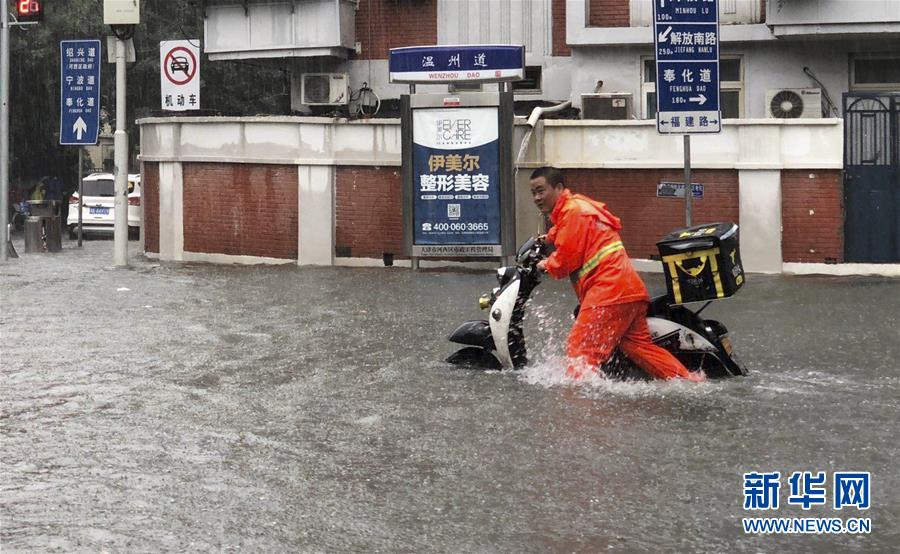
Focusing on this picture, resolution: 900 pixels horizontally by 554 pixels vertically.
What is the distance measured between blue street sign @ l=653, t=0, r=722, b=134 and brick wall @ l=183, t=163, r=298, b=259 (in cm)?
868

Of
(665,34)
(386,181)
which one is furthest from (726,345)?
(386,181)

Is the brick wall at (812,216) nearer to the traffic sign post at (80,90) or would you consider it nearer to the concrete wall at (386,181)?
the concrete wall at (386,181)

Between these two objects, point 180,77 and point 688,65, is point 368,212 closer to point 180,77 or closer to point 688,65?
point 180,77

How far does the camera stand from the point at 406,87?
2592 centimetres

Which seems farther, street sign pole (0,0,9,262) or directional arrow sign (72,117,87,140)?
directional arrow sign (72,117,87,140)

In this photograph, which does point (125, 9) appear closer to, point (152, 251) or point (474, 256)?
point (152, 251)

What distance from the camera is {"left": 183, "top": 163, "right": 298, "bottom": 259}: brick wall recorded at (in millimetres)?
21797

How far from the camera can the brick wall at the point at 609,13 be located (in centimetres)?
2344

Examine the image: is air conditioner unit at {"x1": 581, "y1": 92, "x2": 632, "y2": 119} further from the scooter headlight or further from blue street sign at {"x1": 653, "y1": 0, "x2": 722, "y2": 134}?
the scooter headlight

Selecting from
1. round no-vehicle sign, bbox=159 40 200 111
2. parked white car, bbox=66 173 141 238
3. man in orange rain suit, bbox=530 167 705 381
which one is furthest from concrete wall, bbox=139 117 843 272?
parked white car, bbox=66 173 141 238

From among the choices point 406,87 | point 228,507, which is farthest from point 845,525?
point 406,87

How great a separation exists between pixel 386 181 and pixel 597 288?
442 inches

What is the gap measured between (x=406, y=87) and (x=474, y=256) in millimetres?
6390

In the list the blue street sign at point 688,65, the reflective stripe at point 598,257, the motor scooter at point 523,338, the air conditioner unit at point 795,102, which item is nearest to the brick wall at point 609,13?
the air conditioner unit at point 795,102
